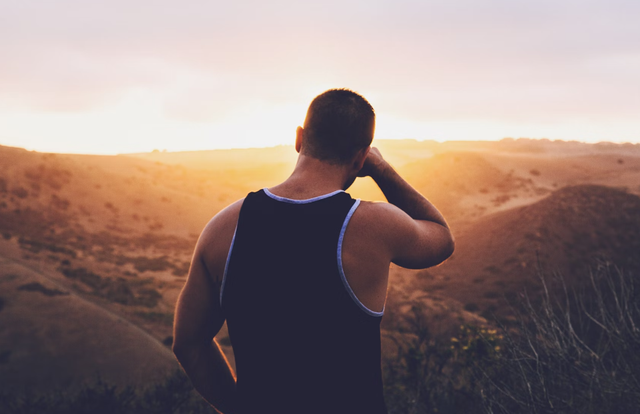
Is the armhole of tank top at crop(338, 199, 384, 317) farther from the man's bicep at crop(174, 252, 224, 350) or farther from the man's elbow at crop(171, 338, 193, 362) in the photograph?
the man's elbow at crop(171, 338, 193, 362)

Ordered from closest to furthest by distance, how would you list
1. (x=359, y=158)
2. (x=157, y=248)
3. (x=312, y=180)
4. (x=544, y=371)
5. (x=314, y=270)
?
(x=314, y=270), (x=312, y=180), (x=359, y=158), (x=544, y=371), (x=157, y=248)

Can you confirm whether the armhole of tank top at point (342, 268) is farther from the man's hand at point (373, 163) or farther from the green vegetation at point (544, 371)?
the green vegetation at point (544, 371)

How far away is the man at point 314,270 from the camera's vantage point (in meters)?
1.35

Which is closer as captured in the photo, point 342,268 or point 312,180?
point 342,268

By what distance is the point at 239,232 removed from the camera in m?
1.42

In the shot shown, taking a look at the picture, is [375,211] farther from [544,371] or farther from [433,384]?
[433,384]

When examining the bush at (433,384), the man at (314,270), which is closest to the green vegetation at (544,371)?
the bush at (433,384)

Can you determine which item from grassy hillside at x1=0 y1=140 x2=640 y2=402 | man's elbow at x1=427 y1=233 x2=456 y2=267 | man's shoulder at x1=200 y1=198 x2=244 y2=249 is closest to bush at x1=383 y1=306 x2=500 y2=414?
grassy hillside at x1=0 y1=140 x2=640 y2=402

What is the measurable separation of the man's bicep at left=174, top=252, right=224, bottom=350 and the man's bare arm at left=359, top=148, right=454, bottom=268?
0.74 meters

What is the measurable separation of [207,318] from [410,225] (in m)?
0.89

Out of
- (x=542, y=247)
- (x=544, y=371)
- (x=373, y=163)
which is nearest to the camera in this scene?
(x=373, y=163)

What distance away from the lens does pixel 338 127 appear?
150 centimetres

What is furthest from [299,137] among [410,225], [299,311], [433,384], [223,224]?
[433,384]

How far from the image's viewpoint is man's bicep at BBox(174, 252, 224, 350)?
62.5 inches
